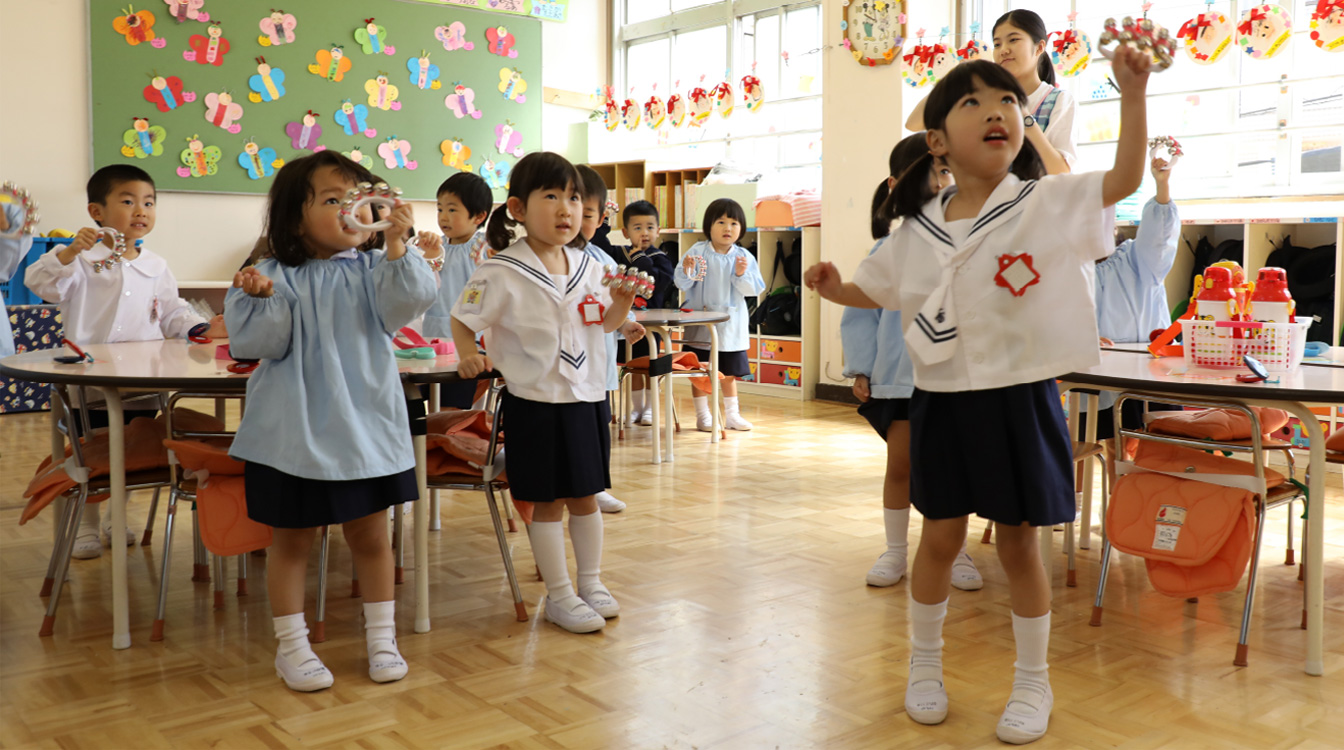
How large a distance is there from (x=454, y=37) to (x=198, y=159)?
6.85 feet

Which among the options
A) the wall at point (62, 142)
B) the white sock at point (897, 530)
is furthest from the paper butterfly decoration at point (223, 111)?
the white sock at point (897, 530)

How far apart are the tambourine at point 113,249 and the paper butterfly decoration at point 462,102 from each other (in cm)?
506

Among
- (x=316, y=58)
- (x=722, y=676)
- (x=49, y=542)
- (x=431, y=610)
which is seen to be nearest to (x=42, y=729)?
(x=431, y=610)

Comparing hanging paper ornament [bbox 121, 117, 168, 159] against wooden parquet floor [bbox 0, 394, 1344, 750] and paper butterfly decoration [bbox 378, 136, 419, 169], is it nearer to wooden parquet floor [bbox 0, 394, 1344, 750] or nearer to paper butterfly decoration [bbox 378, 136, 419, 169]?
paper butterfly decoration [bbox 378, 136, 419, 169]

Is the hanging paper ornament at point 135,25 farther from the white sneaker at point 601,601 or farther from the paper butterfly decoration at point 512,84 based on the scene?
the white sneaker at point 601,601

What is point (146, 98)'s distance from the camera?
670 centimetres

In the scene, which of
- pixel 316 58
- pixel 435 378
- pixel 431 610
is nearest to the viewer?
pixel 435 378

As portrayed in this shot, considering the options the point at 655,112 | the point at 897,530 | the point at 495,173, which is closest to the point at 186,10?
the point at 495,173

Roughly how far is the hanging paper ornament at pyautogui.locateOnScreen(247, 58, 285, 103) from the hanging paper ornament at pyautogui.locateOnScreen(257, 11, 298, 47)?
14 centimetres

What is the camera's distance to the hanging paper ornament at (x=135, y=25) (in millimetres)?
6625

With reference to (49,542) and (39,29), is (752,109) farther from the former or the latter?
(49,542)

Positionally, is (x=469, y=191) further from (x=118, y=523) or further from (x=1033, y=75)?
(x=1033, y=75)

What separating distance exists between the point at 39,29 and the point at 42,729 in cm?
592

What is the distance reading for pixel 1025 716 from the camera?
6.21 feet
